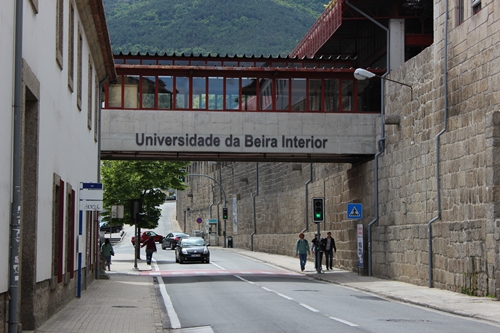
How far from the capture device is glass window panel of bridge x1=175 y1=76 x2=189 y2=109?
33844 millimetres

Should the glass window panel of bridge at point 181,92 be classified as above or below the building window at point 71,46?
above

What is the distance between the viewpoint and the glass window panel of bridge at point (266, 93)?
34281 mm

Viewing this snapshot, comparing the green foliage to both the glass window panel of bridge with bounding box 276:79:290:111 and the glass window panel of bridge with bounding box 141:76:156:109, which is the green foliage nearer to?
the glass window panel of bridge with bounding box 141:76:156:109

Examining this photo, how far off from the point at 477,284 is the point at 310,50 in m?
26.7

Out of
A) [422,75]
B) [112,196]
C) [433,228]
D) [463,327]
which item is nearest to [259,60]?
[422,75]

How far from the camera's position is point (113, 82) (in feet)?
111

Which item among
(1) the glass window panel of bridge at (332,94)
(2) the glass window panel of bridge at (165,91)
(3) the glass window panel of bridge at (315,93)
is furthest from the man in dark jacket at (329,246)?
(2) the glass window panel of bridge at (165,91)

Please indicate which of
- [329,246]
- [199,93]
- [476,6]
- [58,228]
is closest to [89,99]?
[199,93]

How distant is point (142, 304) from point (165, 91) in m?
15.0

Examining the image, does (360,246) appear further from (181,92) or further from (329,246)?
(181,92)

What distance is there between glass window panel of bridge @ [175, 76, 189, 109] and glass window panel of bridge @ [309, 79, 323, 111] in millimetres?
4979

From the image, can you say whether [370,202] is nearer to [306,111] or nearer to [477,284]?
[306,111]

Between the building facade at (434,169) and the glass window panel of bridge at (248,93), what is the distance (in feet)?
16.9

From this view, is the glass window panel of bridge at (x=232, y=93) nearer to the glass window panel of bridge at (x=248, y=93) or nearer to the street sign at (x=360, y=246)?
the glass window panel of bridge at (x=248, y=93)
